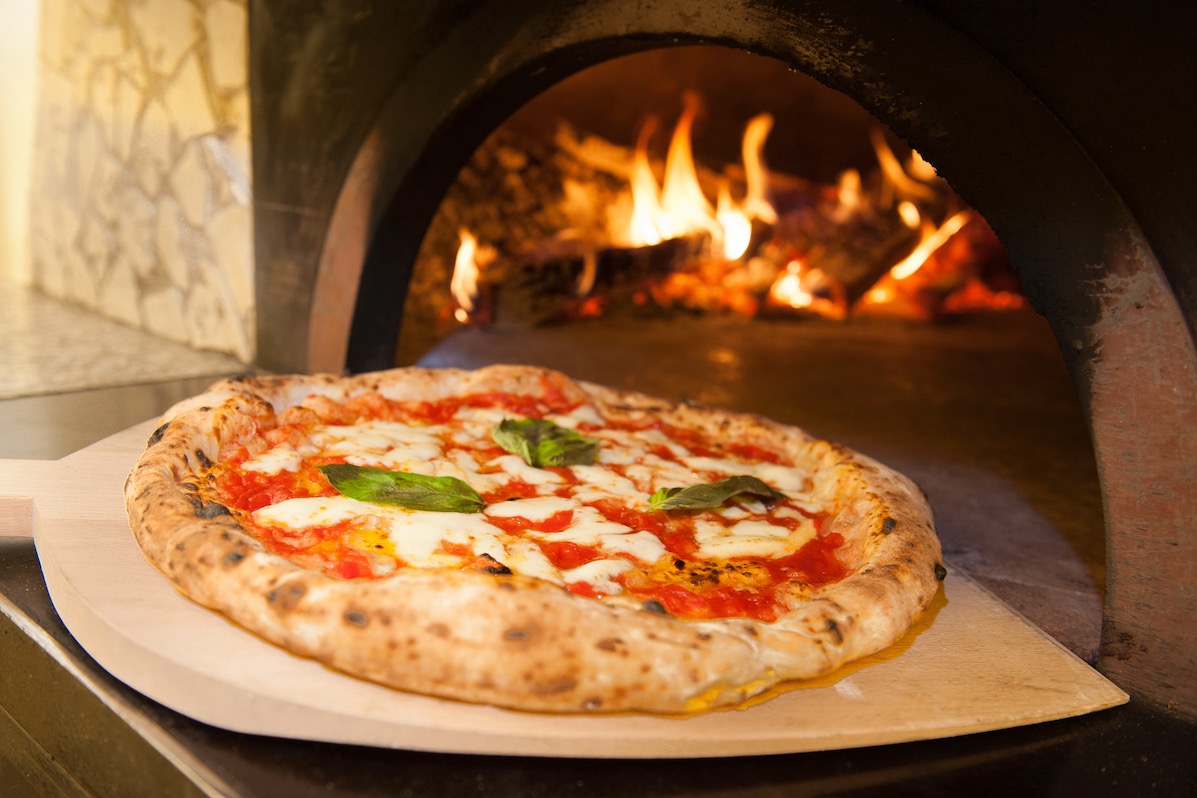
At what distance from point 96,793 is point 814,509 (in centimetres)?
164

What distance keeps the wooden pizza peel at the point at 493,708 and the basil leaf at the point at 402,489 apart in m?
0.41

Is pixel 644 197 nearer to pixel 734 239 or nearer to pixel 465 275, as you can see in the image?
pixel 734 239

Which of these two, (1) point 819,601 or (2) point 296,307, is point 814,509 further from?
(2) point 296,307

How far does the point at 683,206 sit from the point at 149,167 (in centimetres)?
345

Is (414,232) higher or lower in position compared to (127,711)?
higher

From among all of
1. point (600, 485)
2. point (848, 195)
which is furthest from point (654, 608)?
point (848, 195)

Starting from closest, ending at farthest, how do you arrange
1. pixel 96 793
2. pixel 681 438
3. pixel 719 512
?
1. pixel 96 793
2. pixel 719 512
3. pixel 681 438

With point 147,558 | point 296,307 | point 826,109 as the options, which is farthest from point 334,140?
point 826,109

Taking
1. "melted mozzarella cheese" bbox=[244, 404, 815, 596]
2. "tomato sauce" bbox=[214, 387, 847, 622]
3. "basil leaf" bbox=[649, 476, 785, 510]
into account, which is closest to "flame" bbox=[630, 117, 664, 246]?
"melted mozzarella cheese" bbox=[244, 404, 815, 596]

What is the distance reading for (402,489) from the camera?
206 centimetres

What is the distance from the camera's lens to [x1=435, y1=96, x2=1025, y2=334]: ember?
626 cm

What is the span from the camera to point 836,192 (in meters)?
7.39

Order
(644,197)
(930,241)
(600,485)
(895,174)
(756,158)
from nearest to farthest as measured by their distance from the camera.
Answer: (600,485), (644,197), (930,241), (756,158), (895,174)

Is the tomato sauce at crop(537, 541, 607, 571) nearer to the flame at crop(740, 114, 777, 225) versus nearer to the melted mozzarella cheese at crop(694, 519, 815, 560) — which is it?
the melted mozzarella cheese at crop(694, 519, 815, 560)
